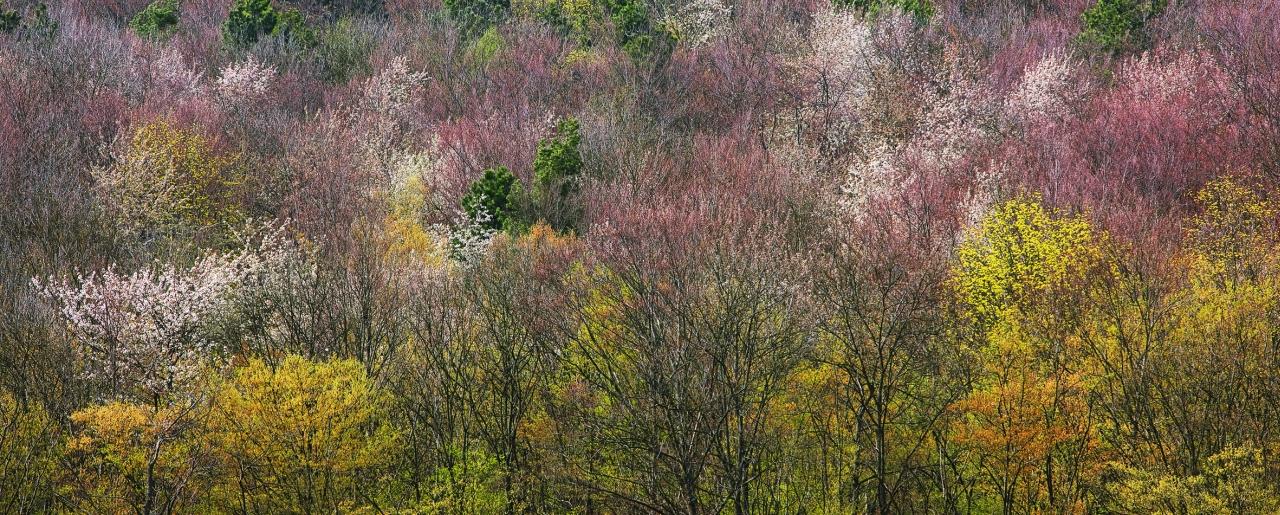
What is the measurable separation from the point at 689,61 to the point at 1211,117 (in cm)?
2572

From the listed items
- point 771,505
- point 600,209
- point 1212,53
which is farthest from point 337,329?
point 1212,53

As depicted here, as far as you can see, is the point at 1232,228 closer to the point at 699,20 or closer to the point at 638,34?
the point at 638,34

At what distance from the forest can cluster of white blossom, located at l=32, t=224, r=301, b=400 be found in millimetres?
138

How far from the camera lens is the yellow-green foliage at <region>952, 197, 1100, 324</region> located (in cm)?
3566

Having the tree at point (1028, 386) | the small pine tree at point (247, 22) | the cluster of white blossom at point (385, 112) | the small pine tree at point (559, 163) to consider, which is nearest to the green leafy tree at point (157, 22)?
the small pine tree at point (247, 22)

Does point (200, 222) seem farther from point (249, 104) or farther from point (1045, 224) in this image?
point (1045, 224)

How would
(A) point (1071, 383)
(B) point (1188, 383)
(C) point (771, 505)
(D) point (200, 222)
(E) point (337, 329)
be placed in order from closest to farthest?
(B) point (1188, 383), (A) point (1071, 383), (C) point (771, 505), (E) point (337, 329), (D) point (200, 222)

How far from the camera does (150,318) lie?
3625 centimetres

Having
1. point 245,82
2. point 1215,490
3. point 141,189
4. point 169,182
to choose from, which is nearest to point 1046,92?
point 169,182

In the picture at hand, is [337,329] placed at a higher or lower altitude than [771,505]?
higher

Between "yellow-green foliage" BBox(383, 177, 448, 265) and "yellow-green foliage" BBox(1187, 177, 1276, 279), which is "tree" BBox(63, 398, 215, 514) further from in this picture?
"yellow-green foliage" BBox(1187, 177, 1276, 279)

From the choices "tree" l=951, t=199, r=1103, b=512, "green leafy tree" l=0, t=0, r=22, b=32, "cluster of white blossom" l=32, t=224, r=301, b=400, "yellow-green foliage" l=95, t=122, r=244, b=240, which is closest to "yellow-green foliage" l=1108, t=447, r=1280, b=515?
"tree" l=951, t=199, r=1103, b=512

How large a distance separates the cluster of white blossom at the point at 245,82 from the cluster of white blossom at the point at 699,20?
19.9m

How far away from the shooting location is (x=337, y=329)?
36562 mm
